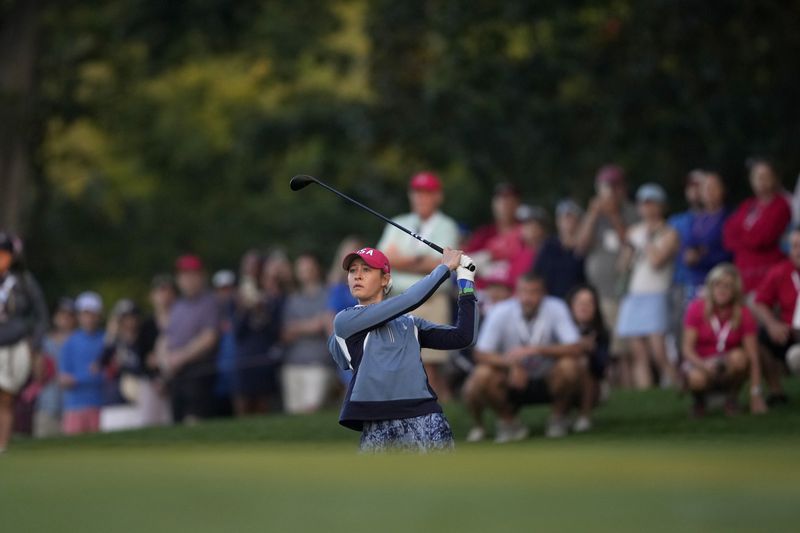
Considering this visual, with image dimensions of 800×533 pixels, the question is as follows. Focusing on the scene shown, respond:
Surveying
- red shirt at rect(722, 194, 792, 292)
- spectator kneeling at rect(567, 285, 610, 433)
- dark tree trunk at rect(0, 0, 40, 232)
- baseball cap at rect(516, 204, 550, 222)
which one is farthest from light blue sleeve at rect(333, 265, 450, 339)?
dark tree trunk at rect(0, 0, 40, 232)

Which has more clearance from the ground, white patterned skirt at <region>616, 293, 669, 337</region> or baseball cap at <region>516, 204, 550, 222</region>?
baseball cap at <region>516, 204, 550, 222</region>

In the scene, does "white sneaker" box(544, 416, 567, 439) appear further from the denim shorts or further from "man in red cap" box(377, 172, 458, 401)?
the denim shorts

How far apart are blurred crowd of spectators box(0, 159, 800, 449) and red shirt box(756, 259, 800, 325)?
0.01 metres

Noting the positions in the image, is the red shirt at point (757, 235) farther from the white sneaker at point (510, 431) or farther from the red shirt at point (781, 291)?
the white sneaker at point (510, 431)

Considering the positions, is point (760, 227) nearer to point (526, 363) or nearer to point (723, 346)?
point (723, 346)

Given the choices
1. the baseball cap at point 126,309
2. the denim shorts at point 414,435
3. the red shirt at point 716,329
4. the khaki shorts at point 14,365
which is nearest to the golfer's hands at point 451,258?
the denim shorts at point 414,435

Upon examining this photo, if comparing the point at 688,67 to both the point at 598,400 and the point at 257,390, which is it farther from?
the point at 598,400

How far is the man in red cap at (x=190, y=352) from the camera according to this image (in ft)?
61.2

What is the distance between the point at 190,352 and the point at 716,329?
21.8 feet

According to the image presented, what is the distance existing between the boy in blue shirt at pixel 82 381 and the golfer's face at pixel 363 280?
1043 centimetres

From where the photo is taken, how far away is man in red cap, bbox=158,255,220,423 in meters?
18.6

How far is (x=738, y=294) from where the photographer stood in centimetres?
1359

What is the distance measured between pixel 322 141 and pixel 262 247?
8809 mm

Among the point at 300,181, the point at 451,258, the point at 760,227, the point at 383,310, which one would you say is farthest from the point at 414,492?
the point at 760,227
